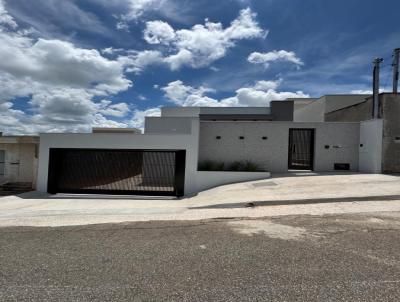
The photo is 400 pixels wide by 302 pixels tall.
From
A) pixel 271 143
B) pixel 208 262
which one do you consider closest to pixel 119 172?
pixel 271 143

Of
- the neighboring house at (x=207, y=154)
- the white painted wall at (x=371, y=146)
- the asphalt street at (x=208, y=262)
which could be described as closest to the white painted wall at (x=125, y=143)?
the neighboring house at (x=207, y=154)

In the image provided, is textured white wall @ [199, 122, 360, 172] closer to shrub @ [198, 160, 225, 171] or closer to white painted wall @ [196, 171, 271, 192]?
shrub @ [198, 160, 225, 171]

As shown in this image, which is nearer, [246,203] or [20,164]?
[246,203]

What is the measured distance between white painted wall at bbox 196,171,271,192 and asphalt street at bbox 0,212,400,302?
727cm

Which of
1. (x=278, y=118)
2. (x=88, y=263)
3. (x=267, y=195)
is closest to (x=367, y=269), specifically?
(x=88, y=263)

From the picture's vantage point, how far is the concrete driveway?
280 inches

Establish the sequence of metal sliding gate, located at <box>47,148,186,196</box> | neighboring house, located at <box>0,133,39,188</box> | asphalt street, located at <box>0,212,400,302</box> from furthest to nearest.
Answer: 1. neighboring house, located at <box>0,133,39,188</box>
2. metal sliding gate, located at <box>47,148,186,196</box>
3. asphalt street, located at <box>0,212,400,302</box>

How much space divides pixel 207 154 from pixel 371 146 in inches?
342

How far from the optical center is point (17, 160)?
1541 centimetres

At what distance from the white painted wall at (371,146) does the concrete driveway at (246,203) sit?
1588 mm

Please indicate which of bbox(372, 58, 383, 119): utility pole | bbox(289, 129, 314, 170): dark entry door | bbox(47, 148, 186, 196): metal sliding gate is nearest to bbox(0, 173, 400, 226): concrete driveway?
bbox(47, 148, 186, 196): metal sliding gate

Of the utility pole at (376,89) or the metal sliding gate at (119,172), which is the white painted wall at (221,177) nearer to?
the metal sliding gate at (119,172)

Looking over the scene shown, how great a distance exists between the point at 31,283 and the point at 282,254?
3.46 m

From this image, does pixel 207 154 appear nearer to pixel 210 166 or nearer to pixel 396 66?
pixel 210 166
